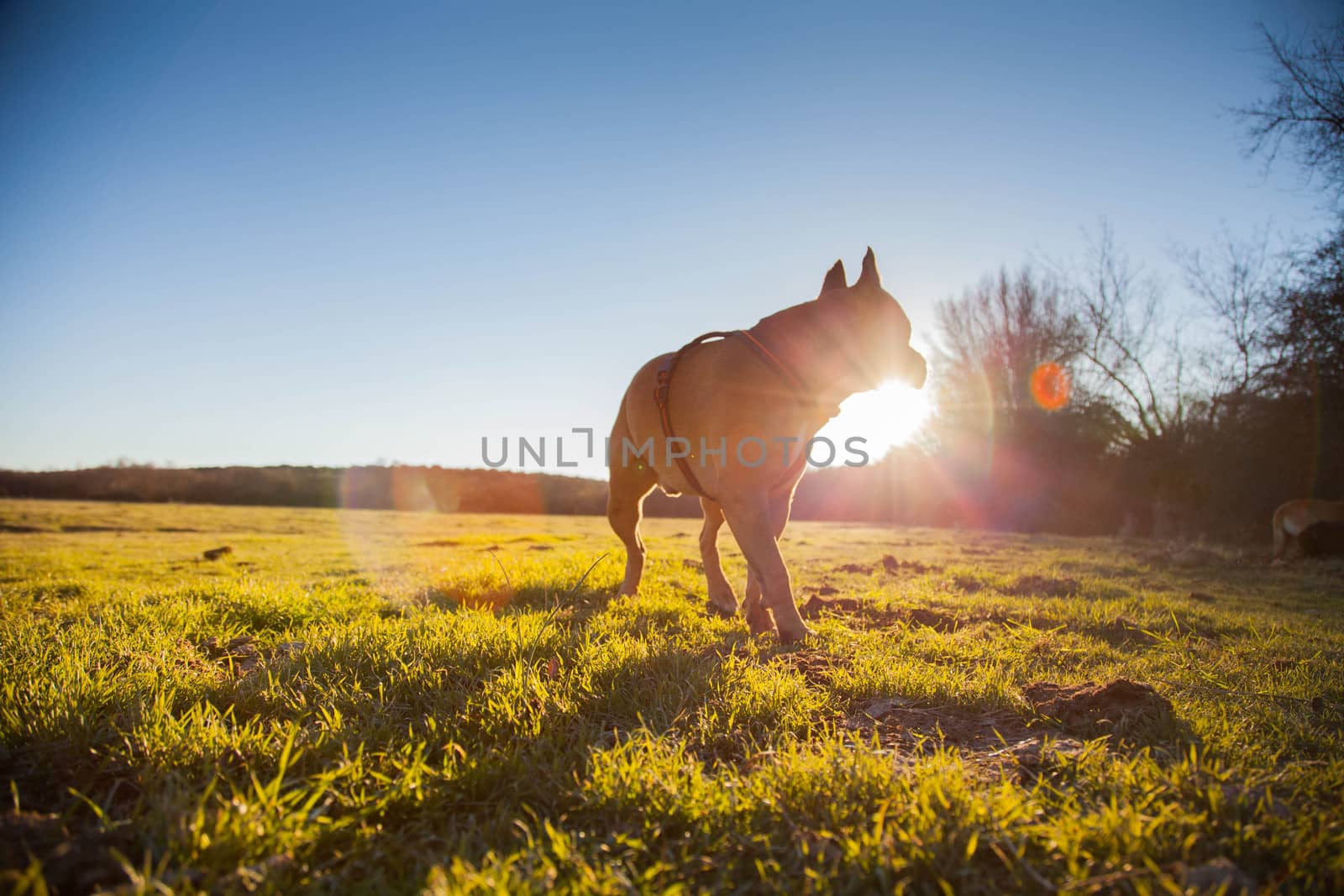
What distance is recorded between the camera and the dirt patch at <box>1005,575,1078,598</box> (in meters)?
6.03

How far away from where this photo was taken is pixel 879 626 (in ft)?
14.0

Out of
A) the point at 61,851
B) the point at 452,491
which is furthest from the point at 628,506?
the point at 452,491

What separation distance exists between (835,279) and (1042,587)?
453 centimetres

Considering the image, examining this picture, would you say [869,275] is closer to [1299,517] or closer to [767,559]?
[767,559]

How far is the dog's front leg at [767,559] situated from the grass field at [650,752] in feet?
0.55

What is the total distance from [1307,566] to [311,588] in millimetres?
13349

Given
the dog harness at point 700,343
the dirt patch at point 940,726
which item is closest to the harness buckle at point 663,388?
the dog harness at point 700,343

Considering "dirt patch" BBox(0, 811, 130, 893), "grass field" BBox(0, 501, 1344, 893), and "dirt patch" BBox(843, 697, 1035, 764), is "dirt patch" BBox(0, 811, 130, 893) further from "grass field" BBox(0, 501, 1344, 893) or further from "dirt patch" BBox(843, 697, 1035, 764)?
"dirt patch" BBox(843, 697, 1035, 764)

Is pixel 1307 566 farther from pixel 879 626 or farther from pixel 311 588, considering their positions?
pixel 311 588

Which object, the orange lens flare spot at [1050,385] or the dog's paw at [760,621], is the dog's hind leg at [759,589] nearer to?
the dog's paw at [760,621]

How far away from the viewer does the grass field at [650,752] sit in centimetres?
142

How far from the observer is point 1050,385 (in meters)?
24.3

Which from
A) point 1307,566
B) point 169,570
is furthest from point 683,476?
point 1307,566

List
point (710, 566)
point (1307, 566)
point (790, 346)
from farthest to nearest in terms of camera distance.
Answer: point (1307, 566) → point (710, 566) → point (790, 346)
